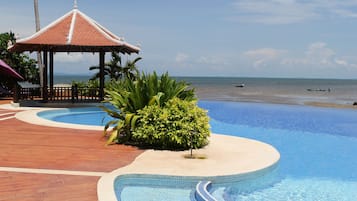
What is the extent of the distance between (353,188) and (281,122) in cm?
1025

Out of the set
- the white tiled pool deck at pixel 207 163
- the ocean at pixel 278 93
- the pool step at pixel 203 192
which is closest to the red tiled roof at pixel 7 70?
the ocean at pixel 278 93

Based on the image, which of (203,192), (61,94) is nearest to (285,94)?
(61,94)

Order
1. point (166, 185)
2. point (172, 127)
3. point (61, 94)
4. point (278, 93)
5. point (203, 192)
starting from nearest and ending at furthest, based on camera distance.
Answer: point (203, 192)
point (166, 185)
point (172, 127)
point (61, 94)
point (278, 93)

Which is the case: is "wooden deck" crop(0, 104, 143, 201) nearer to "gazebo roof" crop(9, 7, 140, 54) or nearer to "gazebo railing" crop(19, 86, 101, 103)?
"gazebo roof" crop(9, 7, 140, 54)

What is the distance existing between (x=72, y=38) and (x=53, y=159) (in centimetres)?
1054

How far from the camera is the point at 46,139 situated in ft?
30.0

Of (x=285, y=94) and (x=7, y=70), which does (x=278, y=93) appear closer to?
(x=285, y=94)

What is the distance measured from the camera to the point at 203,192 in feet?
19.0

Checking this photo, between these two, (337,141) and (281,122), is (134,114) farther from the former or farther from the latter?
(281,122)

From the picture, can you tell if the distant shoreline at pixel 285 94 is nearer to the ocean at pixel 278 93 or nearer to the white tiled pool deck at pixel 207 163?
the ocean at pixel 278 93

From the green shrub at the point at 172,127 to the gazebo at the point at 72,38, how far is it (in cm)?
874

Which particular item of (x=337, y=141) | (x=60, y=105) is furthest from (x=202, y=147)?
(x=60, y=105)

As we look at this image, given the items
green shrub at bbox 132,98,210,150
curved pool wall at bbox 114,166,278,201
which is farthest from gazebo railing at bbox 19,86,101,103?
curved pool wall at bbox 114,166,278,201

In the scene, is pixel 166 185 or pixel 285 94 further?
pixel 285 94
